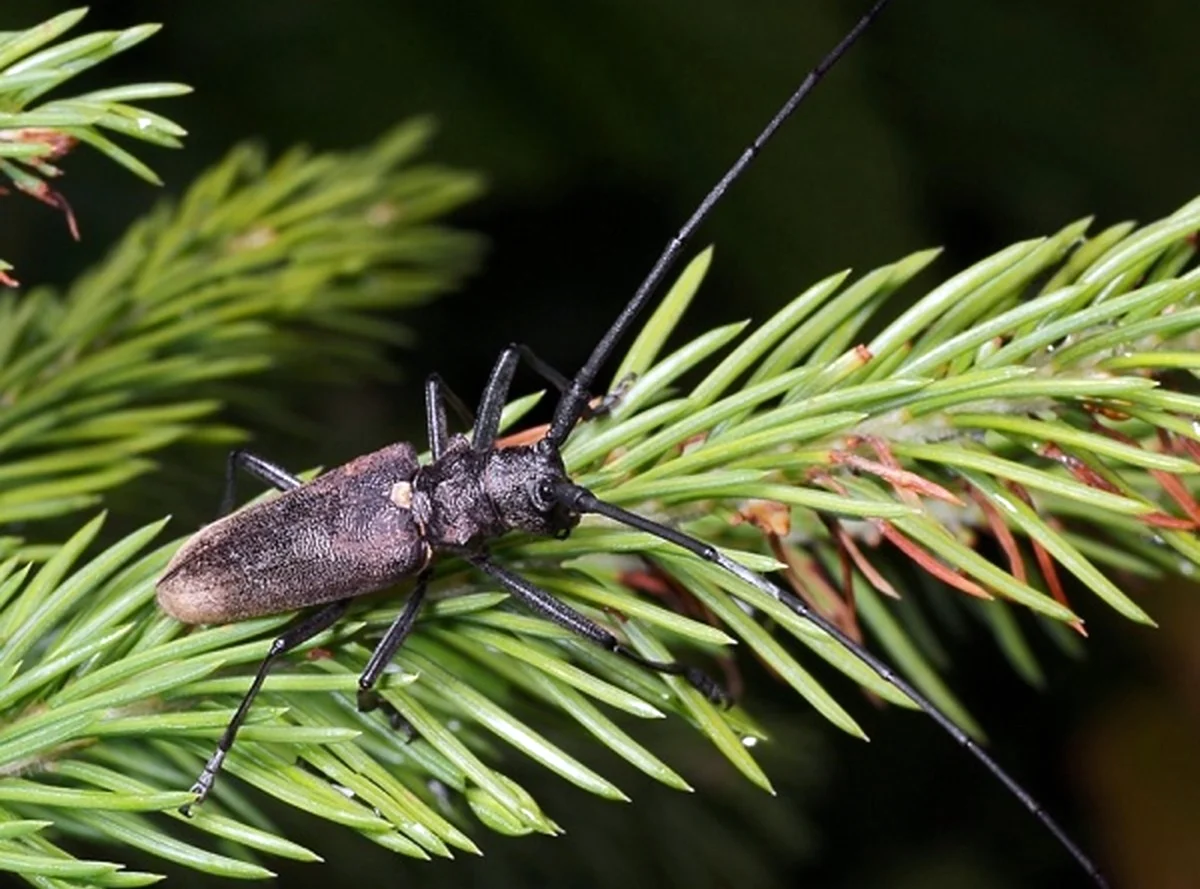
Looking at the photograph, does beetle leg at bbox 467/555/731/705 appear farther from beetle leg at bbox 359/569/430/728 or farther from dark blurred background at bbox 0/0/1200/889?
dark blurred background at bbox 0/0/1200/889

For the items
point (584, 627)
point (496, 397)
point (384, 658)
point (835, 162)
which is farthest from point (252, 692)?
point (835, 162)

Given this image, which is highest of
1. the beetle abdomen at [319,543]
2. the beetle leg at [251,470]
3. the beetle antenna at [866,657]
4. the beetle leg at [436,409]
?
the beetle leg at [251,470]

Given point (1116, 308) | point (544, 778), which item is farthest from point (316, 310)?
point (1116, 308)

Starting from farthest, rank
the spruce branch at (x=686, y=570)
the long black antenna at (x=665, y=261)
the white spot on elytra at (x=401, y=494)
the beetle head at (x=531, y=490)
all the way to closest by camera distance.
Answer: the white spot on elytra at (x=401, y=494) < the long black antenna at (x=665, y=261) < the beetle head at (x=531, y=490) < the spruce branch at (x=686, y=570)

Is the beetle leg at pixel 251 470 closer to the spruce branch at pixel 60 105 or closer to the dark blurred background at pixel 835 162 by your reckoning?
the spruce branch at pixel 60 105

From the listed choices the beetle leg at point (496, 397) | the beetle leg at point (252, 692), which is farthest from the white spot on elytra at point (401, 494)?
the beetle leg at point (252, 692)

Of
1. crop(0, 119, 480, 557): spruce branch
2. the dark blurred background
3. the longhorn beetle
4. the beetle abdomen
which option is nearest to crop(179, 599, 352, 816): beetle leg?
the longhorn beetle

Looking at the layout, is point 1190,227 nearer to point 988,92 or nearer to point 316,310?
point 316,310
